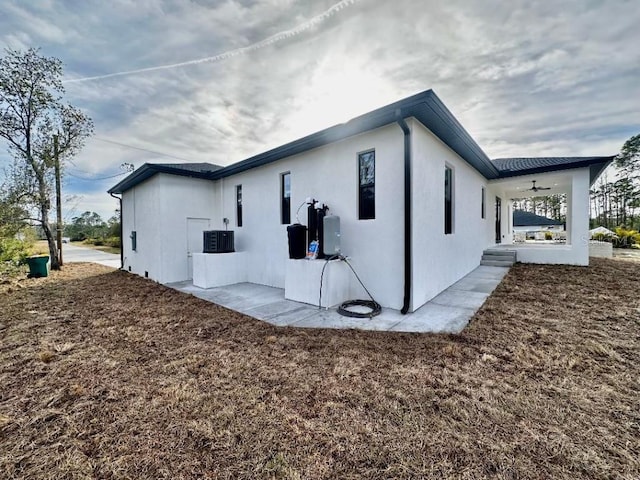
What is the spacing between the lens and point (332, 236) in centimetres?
516

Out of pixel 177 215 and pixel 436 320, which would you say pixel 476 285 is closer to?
pixel 436 320

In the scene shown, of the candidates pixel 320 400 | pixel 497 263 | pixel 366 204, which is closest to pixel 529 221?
pixel 497 263

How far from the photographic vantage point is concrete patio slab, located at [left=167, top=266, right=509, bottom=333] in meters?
4.14

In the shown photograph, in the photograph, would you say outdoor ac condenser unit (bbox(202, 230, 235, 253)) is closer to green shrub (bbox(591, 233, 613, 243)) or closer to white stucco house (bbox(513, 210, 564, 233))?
green shrub (bbox(591, 233, 613, 243))

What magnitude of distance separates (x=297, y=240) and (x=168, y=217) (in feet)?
15.0

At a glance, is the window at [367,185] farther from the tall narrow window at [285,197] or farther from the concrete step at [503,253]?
the concrete step at [503,253]

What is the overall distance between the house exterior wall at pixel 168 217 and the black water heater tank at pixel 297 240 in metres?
4.34

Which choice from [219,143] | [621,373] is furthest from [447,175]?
[219,143]

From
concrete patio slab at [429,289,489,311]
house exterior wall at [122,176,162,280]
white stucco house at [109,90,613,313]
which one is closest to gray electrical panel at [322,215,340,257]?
white stucco house at [109,90,613,313]

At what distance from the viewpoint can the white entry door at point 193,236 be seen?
8.34m

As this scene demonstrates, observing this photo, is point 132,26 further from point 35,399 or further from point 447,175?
point 447,175

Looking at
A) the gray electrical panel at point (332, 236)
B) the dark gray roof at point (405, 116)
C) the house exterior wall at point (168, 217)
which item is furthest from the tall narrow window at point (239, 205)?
the gray electrical panel at point (332, 236)

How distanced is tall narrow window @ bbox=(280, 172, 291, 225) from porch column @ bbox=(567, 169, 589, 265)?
812 cm

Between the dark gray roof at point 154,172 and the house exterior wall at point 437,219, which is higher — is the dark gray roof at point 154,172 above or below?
above
